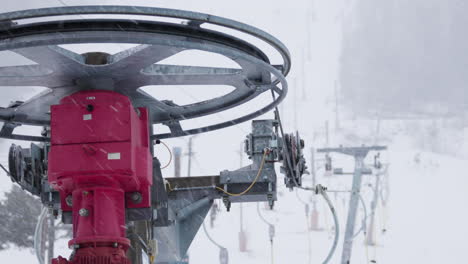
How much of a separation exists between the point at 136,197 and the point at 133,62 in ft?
3.01

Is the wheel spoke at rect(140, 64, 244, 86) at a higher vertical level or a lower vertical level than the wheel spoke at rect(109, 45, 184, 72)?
lower

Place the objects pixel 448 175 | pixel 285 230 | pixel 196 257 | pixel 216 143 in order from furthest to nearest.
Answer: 1. pixel 448 175
2. pixel 216 143
3. pixel 285 230
4. pixel 196 257

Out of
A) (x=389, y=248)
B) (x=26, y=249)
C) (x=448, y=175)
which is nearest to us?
(x=26, y=249)

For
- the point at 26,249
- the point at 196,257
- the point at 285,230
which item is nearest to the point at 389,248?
the point at 285,230

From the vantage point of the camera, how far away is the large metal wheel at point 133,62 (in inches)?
123

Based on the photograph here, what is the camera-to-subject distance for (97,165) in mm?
3678

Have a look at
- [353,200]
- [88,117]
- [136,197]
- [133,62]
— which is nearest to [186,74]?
[133,62]

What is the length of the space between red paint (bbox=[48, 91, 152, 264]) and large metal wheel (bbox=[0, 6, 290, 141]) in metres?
0.23

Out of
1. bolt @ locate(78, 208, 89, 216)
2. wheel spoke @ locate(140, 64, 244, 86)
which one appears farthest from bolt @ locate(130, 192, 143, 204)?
wheel spoke @ locate(140, 64, 244, 86)

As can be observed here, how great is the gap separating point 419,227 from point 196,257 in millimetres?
25545

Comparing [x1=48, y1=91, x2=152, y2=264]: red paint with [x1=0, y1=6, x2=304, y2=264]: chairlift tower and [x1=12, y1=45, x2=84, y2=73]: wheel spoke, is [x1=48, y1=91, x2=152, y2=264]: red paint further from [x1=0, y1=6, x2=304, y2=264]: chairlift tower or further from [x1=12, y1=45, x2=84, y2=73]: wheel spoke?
[x1=12, y1=45, x2=84, y2=73]: wheel spoke

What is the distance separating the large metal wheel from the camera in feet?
10.2

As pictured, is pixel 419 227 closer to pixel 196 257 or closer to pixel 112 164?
pixel 196 257

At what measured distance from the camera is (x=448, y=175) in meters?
83.6
